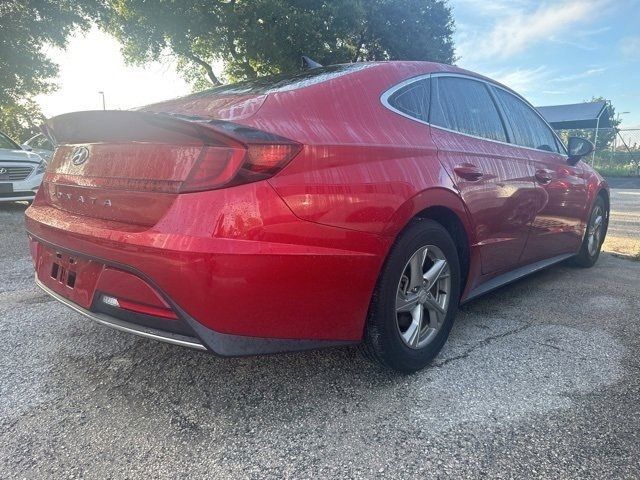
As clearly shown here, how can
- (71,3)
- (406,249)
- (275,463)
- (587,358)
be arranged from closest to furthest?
(275,463)
(406,249)
(587,358)
(71,3)

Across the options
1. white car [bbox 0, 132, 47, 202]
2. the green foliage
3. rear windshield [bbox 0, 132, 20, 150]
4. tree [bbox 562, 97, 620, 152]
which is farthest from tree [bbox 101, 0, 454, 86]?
the green foliage

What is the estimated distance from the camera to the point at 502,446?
167 cm

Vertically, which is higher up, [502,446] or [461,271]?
[461,271]

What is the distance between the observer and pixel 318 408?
1.91m

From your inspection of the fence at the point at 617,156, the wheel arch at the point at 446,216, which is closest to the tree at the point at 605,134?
the fence at the point at 617,156

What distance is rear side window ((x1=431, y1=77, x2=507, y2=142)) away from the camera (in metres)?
2.54

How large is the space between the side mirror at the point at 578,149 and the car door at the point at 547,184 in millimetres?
64

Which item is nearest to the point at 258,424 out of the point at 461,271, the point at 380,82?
the point at 461,271

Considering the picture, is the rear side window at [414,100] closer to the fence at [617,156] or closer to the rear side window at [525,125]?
the rear side window at [525,125]

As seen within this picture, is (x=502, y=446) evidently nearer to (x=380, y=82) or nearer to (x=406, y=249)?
(x=406, y=249)

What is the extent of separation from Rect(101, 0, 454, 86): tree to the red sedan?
15.2 metres

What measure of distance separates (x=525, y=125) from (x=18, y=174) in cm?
774

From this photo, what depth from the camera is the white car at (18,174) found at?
24.5 ft

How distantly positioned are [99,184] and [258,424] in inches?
45.9
